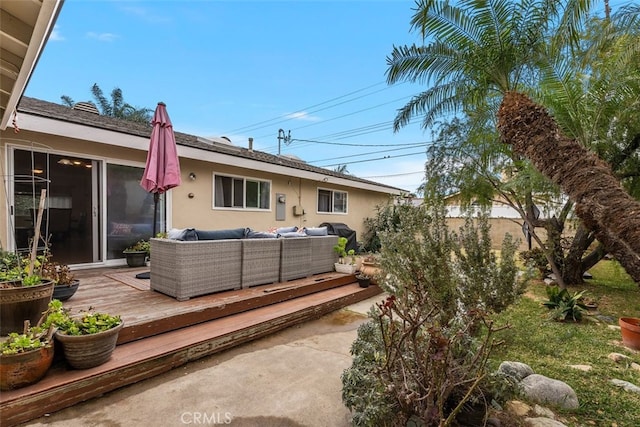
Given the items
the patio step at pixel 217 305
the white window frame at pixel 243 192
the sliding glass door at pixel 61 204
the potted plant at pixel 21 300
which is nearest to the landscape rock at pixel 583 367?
the patio step at pixel 217 305

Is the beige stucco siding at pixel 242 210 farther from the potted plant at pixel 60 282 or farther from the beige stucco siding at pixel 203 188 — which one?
the potted plant at pixel 60 282

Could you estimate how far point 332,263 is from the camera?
683cm

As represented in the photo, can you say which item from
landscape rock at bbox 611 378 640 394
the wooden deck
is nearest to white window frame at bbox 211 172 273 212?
the wooden deck

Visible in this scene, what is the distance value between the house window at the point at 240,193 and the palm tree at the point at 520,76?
5.22 metres

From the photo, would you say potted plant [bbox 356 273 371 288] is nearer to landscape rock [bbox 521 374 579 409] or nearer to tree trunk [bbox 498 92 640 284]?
tree trunk [bbox 498 92 640 284]

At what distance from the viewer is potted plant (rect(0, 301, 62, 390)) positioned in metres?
2.22

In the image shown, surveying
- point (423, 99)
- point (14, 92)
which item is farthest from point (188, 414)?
point (423, 99)

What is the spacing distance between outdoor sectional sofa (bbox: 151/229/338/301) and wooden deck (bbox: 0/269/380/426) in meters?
0.15

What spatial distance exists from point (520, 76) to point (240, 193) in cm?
708

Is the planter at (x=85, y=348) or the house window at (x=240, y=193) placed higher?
the house window at (x=240, y=193)

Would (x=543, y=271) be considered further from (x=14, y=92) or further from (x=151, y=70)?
(x=151, y=70)

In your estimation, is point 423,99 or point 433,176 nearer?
point 423,99

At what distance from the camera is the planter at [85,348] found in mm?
2531

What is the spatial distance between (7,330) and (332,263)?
202 inches
